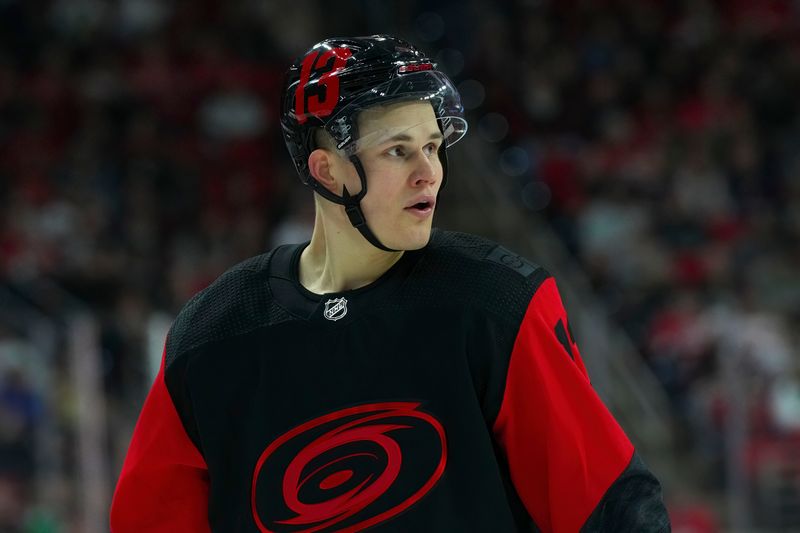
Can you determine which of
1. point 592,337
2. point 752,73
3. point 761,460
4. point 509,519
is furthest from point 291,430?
point 752,73

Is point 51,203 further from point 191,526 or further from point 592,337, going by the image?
point 191,526

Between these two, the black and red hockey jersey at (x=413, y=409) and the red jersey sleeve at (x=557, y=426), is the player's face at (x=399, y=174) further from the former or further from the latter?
the red jersey sleeve at (x=557, y=426)

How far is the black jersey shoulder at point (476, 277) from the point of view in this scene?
1.87 meters

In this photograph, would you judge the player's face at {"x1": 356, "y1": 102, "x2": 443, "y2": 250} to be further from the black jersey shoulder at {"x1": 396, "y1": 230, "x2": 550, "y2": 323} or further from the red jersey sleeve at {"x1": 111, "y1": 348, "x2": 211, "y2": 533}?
the red jersey sleeve at {"x1": 111, "y1": 348, "x2": 211, "y2": 533}

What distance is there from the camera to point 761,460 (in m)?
5.53

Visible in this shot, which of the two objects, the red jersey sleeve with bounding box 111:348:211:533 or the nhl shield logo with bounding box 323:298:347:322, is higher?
the nhl shield logo with bounding box 323:298:347:322

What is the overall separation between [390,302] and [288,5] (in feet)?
27.2

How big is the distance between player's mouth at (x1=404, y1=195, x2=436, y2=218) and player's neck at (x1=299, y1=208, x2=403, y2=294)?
0.36ft

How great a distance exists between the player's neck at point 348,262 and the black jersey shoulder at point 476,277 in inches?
3.0

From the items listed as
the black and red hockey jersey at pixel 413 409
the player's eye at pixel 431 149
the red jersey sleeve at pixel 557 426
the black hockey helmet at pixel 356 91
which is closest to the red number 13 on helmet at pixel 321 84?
the black hockey helmet at pixel 356 91

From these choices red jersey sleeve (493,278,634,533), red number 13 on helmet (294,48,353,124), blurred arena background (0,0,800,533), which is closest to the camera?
red jersey sleeve (493,278,634,533)

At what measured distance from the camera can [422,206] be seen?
192 cm

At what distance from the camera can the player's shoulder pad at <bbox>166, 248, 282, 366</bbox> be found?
6.67ft

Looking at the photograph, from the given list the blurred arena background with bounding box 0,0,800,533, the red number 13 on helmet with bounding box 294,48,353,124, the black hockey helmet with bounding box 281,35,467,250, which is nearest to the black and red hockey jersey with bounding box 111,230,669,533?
the black hockey helmet with bounding box 281,35,467,250
